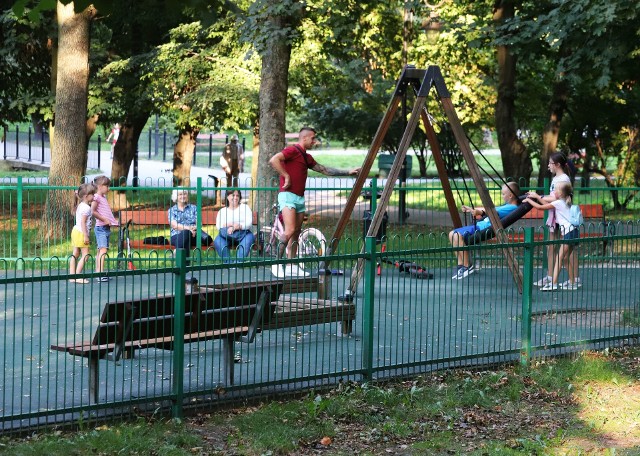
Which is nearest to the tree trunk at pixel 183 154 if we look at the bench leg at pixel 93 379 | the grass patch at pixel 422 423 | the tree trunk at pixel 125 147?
the tree trunk at pixel 125 147

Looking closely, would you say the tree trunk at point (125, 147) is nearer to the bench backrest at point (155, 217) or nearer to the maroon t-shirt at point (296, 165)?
the bench backrest at point (155, 217)

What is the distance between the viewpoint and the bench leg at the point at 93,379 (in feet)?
27.9

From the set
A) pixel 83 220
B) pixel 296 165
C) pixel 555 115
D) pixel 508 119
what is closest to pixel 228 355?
pixel 296 165

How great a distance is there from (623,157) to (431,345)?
78.6 feet

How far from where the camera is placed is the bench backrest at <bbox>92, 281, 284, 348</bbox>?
8711 millimetres

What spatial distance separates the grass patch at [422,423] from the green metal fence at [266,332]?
26 centimetres

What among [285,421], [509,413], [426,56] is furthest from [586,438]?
[426,56]

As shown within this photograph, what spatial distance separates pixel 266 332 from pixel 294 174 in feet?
15.4

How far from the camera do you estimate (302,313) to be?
10.2 meters

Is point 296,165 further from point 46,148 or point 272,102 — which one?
point 46,148

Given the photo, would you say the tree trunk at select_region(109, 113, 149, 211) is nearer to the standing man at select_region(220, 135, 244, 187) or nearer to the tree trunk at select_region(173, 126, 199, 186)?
the tree trunk at select_region(173, 126, 199, 186)

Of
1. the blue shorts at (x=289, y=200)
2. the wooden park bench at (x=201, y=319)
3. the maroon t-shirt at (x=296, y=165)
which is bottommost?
the wooden park bench at (x=201, y=319)

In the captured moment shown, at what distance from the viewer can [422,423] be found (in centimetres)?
880

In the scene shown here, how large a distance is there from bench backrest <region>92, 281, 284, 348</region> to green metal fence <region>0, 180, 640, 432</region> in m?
0.01
